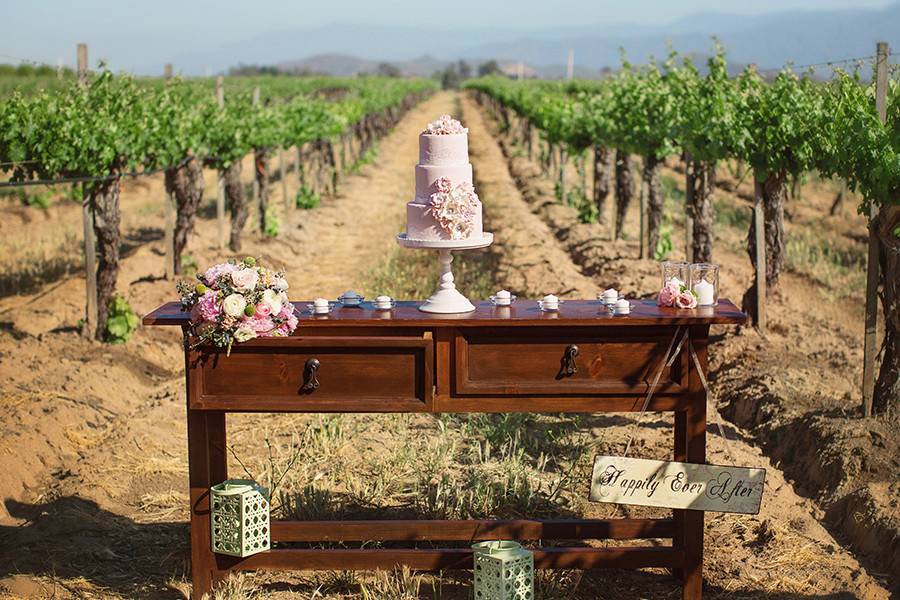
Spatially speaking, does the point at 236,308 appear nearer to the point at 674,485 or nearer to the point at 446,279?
the point at 446,279

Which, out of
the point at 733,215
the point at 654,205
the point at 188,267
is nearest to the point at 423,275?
the point at 188,267

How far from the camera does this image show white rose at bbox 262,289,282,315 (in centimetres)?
506

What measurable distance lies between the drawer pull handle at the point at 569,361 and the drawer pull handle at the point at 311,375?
1.06m

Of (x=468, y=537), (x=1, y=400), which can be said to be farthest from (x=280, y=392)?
(x=1, y=400)

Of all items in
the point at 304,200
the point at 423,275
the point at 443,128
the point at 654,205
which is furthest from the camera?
the point at 304,200

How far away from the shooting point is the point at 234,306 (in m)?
5.00

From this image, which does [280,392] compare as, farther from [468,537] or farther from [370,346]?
[468,537]

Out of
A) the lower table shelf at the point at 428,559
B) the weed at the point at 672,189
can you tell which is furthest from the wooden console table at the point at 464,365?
the weed at the point at 672,189

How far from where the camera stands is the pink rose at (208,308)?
5.04 metres

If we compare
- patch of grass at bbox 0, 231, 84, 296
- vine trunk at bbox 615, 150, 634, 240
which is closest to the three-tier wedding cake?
patch of grass at bbox 0, 231, 84, 296

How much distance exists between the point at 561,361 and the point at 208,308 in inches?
60.2

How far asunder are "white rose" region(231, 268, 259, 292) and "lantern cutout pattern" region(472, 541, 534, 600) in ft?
4.93

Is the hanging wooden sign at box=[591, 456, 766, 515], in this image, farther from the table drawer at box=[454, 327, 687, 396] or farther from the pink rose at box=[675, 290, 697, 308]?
the pink rose at box=[675, 290, 697, 308]

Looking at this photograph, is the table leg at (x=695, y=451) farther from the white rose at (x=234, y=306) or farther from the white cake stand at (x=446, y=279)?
the white rose at (x=234, y=306)
